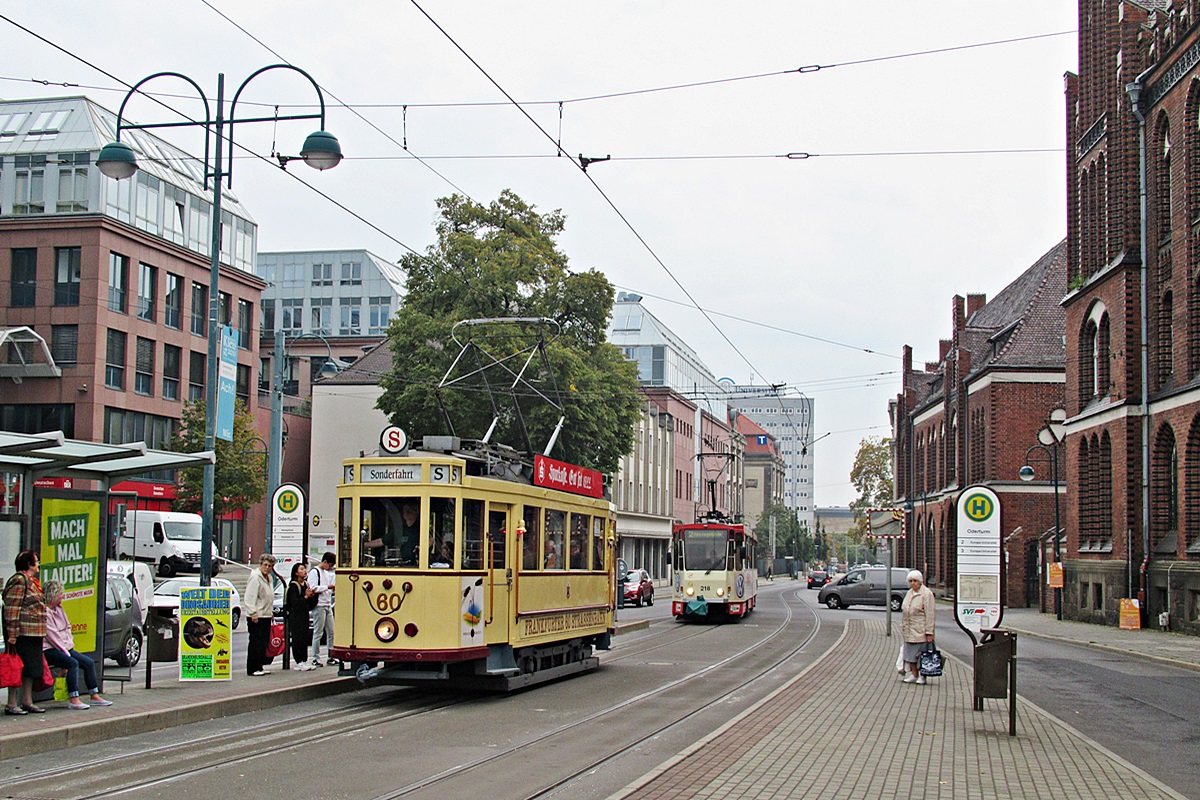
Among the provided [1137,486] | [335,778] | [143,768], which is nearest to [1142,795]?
[335,778]

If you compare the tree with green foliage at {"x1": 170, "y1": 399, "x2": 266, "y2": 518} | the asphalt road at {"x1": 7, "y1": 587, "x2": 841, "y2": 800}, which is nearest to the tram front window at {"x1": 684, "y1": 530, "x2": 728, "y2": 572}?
the asphalt road at {"x1": 7, "y1": 587, "x2": 841, "y2": 800}

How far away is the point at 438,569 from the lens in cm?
1493

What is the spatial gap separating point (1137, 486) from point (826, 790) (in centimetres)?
2997

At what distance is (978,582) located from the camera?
49.1ft

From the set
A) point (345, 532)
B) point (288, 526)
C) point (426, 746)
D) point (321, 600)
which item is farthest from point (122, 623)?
point (426, 746)

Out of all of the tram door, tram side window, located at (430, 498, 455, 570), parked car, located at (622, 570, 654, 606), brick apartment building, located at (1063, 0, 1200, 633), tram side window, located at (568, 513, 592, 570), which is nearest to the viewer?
tram side window, located at (430, 498, 455, 570)

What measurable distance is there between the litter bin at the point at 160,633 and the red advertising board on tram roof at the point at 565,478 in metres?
→ 5.09

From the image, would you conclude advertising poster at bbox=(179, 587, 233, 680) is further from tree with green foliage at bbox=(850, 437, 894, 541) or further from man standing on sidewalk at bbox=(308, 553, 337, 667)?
tree with green foliage at bbox=(850, 437, 894, 541)

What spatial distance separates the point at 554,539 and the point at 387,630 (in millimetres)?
3823

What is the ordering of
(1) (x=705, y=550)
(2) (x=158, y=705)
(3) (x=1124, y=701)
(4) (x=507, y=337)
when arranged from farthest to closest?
(4) (x=507, y=337)
(1) (x=705, y=550)
(3) (x=1124, y=701)
(2) (x=158, y=705)

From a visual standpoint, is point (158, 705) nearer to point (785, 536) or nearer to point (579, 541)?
point (579, 541)

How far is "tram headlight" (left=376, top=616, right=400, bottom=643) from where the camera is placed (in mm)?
14875

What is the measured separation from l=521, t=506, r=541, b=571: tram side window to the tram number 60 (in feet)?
7.33

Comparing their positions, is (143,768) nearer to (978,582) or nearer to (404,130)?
(978,582)
